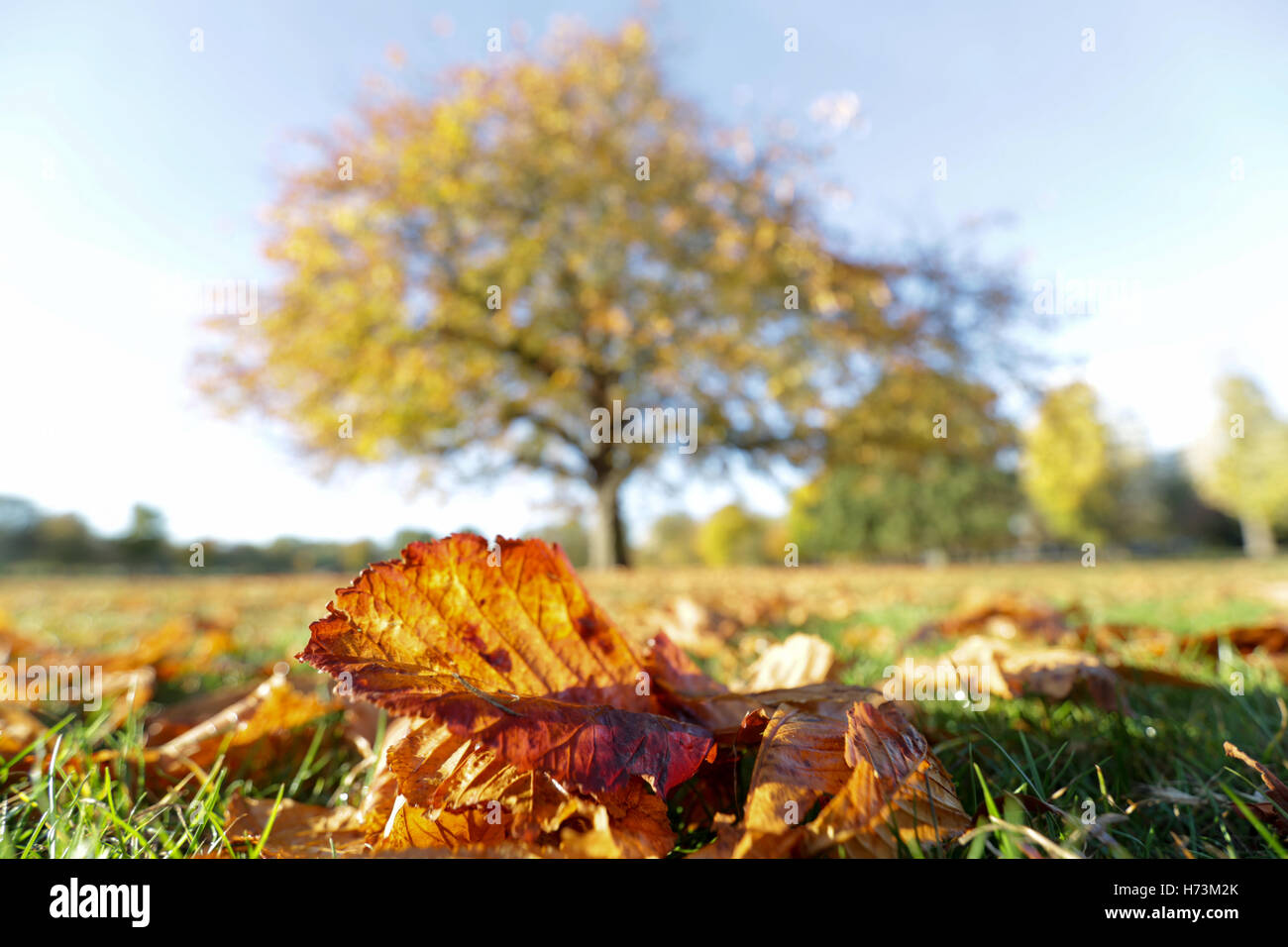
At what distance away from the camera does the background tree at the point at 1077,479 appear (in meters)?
34.8

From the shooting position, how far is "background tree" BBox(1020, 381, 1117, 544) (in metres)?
34.8

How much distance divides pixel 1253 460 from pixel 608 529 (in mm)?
30595

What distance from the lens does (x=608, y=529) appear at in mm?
13523

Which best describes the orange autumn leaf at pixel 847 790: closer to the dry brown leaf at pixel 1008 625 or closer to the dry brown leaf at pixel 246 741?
the dry brown leaf at pixel 246 741

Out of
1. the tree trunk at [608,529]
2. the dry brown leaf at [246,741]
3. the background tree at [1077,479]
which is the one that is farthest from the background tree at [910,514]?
the dry brown leaf at [246,741]

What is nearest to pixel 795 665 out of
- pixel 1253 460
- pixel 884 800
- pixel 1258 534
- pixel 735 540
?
pixel 884 800

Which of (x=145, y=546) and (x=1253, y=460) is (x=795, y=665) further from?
(x=1253, y=460)

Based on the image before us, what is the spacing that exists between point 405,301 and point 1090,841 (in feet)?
38.6

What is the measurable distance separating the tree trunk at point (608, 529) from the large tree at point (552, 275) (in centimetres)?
208

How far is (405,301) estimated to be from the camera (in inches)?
441

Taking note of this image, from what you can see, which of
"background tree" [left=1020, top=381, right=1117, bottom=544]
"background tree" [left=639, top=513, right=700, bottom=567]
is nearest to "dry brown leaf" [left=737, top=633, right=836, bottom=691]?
"background tree" [left=639, top=513, right=700, bottom=567]
